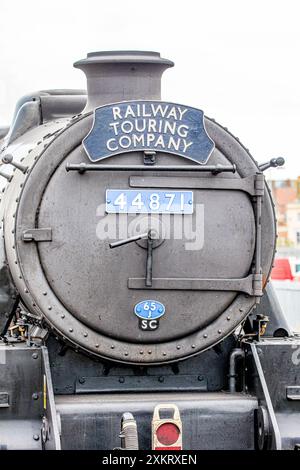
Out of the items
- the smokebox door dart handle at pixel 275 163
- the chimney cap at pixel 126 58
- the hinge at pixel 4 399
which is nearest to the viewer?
the hinge at pixel 4 399

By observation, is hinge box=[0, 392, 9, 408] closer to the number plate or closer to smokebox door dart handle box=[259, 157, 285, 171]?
the number plate

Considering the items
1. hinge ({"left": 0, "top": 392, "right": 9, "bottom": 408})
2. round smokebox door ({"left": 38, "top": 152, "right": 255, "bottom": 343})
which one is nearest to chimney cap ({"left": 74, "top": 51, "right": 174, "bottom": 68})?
round smokebox door ({"left": 38, "top": 152, "right": 255, "bottom": 343})

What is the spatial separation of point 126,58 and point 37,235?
1.08 meters

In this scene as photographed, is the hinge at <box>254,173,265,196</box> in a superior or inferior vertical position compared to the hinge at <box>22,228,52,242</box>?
superior

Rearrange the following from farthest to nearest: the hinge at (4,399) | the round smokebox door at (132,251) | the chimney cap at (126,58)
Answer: the chimney cap at (126,58)
the round smokebox door at (132,251)
the hinge at (4,399)

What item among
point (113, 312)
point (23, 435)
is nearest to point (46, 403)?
point (23, 435)

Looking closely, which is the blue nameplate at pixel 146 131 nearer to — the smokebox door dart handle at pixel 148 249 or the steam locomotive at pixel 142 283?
the steam locomotive at pixel 142 283

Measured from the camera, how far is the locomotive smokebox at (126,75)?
6.29 meters

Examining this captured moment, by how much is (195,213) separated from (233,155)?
367 mm

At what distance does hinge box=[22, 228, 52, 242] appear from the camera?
5.89 m

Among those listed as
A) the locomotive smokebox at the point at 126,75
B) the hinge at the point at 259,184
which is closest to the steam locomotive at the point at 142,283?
the hinge at the point at 259,184

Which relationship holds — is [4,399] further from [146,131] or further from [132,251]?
[146,131]

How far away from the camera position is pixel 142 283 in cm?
598
